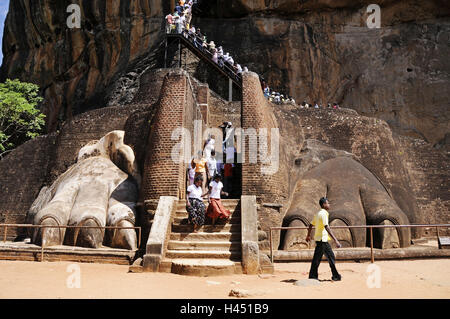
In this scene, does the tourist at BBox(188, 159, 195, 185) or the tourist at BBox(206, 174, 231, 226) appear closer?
the tourist at BBox(206, 174, 231, 226)

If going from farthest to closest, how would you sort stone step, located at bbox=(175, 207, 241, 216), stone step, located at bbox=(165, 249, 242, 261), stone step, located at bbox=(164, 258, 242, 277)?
stone step, located at bbox=(175, 207, 241, 216)
stone step, located at bbox=(165, 249, 242, 261)
stone step, located at bbox=(164, 258, 242, 277)

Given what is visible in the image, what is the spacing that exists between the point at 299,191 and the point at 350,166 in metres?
2.03

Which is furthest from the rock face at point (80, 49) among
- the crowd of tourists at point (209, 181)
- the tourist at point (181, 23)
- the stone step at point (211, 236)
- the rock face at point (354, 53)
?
the stone step at point (211, 236)

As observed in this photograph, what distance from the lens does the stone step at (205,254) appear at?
7.71m

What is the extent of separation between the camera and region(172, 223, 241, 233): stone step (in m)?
8.49

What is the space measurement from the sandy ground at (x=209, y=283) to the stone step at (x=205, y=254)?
653 mm

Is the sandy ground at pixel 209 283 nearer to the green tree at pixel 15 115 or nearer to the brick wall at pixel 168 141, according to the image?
the brick wall at pixel 168 141

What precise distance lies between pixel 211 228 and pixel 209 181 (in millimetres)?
2053

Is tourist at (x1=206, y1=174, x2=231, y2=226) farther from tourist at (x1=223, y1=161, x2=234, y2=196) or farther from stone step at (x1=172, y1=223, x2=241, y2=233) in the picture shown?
tourist at (x1=223, y1=161, x2=234, y2=196)

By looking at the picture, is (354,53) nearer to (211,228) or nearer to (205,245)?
(211,228)

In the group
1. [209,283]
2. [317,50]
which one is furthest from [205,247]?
[317,50]

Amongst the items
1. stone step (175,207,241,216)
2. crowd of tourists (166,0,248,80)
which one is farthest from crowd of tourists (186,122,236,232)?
crowd of tourists (166,0,248,80)

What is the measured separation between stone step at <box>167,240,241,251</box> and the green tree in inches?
676

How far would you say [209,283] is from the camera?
638cm
